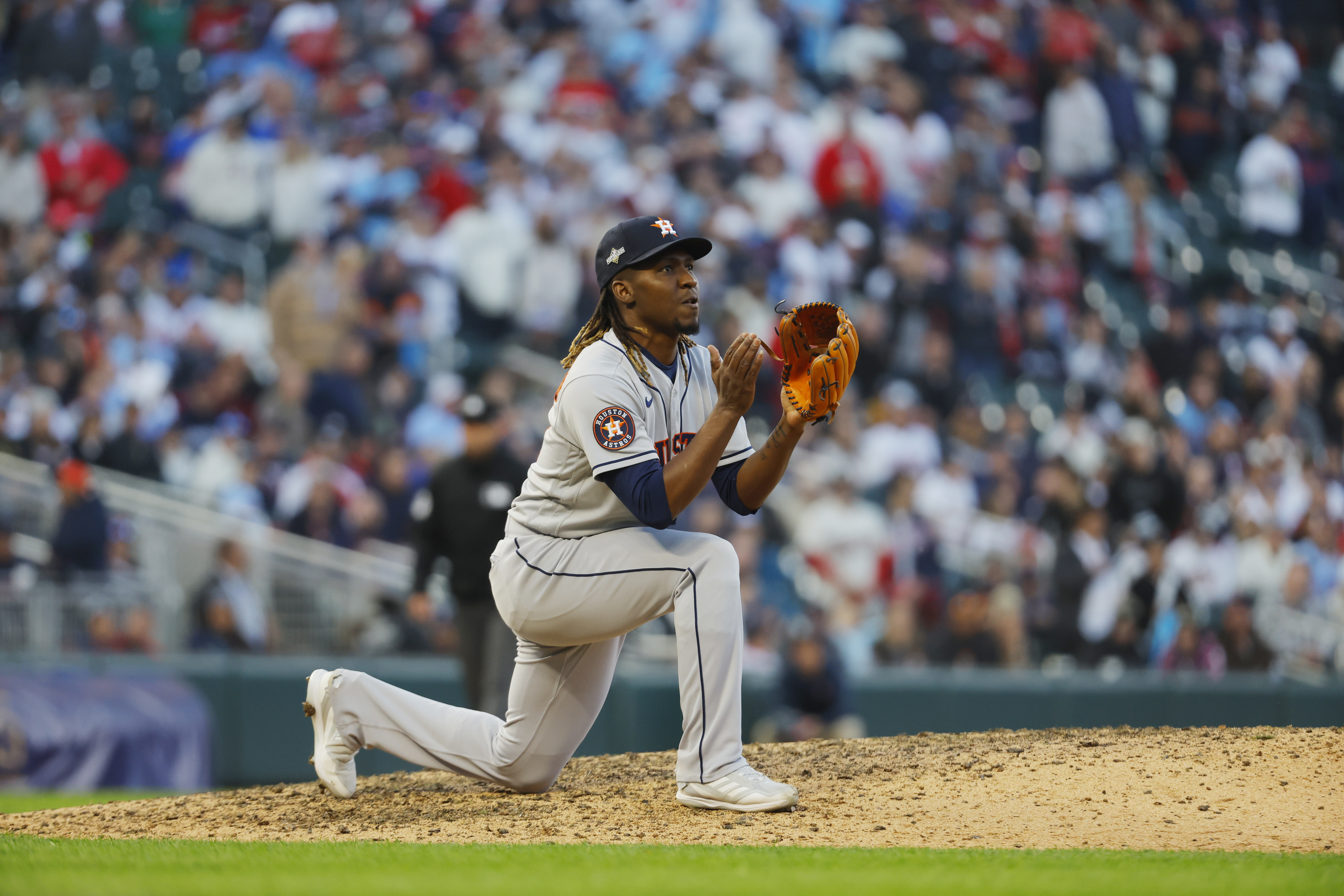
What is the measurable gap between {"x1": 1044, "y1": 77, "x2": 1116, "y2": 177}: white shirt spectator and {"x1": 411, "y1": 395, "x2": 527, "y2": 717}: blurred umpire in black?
817 cm

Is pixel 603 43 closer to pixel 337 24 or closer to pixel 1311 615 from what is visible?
pixel 337 24

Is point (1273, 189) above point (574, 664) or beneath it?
above

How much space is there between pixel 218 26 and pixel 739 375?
471 inches

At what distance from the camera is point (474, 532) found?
6.82 m

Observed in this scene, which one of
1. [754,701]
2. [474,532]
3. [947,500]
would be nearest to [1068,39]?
[947,500]

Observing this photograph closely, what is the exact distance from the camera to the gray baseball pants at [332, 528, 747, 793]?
4.12 meters

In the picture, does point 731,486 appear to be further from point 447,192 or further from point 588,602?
point 447,192

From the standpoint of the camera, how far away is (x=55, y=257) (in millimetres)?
12375

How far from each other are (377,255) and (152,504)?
310cm

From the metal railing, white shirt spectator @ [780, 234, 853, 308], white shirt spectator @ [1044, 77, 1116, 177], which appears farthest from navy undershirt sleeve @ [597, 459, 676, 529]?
white shirt spectator @ [1044, 77, 1116, 177]

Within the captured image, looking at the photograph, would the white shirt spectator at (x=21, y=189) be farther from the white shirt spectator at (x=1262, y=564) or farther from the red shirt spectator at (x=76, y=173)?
the white shirt spectator at (x=1262, y=564)

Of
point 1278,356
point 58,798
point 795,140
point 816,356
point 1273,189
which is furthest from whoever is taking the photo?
point 1273,189

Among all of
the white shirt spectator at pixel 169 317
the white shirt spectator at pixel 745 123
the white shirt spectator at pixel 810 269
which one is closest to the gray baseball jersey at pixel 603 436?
the white shirt spectator at pixel 810 269

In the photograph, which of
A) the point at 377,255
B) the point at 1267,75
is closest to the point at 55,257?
the point at 377,255
